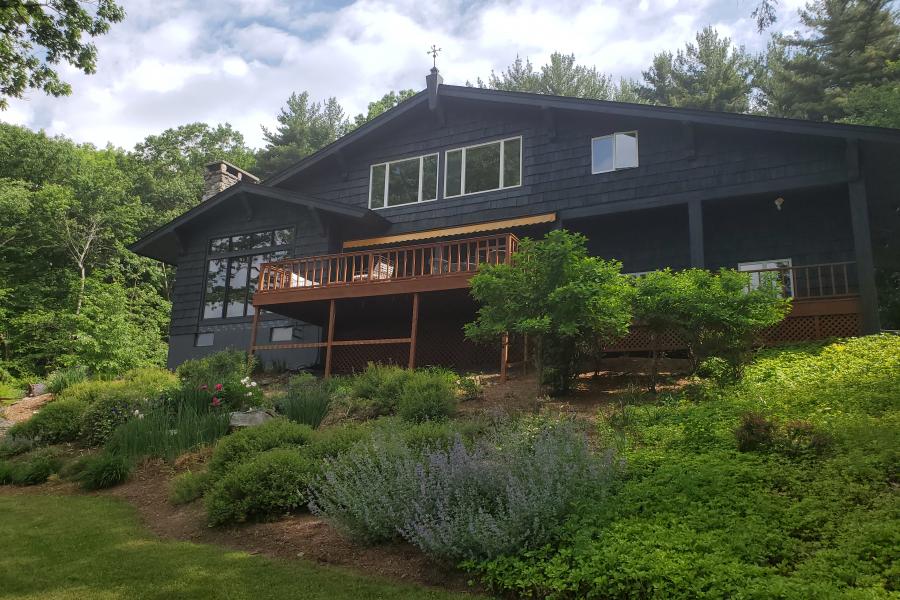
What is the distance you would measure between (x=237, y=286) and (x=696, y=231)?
1200 centimetres

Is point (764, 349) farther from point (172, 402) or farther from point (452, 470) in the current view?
point (172, 402)

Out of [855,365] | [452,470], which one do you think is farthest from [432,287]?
[452,470]

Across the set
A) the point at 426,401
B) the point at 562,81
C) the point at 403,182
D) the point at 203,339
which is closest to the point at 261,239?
the point at 203,339

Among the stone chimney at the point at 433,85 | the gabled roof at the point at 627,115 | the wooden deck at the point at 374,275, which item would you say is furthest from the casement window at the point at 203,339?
the stone chimney at the point at 433,85

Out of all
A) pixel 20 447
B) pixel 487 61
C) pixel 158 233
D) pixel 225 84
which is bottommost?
pixel 20 447

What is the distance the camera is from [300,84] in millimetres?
46125

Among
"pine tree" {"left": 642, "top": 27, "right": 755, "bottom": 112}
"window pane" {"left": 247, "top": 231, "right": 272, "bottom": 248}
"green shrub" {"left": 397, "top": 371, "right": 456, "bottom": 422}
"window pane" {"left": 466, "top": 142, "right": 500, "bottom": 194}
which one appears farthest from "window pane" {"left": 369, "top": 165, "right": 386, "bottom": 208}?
"pine tree" {"left": 642, "top": 27, "right": 755, "bottom": 112}

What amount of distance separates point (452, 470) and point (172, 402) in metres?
7.32

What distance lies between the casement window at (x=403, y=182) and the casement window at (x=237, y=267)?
2.57 meters

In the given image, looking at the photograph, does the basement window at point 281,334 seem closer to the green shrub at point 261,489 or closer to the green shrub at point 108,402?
the green shrub at point 108,402

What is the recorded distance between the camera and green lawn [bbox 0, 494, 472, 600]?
488 cm

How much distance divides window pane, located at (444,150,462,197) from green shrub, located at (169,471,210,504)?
11.1m

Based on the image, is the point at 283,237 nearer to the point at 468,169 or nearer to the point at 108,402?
the point at 468,169

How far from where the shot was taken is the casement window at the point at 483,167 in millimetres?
16984
